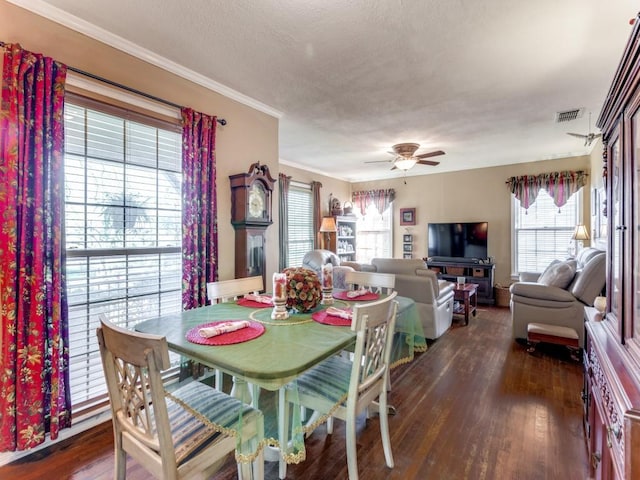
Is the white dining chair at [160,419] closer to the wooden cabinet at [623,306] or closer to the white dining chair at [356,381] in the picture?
the white dining chair at [356,381]

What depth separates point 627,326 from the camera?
1.17 m

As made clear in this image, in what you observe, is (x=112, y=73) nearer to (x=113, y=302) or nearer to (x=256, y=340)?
(x=113, y=302)

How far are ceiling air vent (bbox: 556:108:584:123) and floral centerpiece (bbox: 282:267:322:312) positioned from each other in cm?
364

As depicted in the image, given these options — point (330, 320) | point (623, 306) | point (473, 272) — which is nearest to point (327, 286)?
point (330, 320)

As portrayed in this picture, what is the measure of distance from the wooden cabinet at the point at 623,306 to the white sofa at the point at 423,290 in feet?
7.36

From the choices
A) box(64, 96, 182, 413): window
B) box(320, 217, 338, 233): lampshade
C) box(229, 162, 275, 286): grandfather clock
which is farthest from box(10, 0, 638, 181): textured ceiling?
box(320, 217, 338, 233): lampshade

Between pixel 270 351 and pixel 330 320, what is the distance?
1.77ft

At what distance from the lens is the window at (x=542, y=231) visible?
221 inches

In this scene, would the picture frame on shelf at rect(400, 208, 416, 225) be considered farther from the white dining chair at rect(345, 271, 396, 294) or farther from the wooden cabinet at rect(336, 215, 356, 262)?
the white dining chair at rect(345, 271, 396, 294)

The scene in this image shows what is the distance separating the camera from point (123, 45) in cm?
228

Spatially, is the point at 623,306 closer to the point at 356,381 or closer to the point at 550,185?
the point at 356,381

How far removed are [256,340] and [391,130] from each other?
3512mm

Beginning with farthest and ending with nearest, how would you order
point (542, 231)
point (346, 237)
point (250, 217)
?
point (346, 237) → point (542, 231) → point (250, 217)

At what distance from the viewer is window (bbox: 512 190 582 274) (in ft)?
18.4
